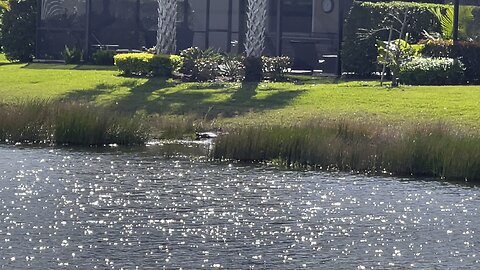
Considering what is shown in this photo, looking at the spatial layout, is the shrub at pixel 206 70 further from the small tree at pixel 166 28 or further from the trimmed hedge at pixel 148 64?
the small tree at pixel 166 28

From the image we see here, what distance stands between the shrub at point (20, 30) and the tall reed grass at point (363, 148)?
2094 cm

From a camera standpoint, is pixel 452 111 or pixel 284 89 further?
pixel 284 89

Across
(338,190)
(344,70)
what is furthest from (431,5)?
(338,190)

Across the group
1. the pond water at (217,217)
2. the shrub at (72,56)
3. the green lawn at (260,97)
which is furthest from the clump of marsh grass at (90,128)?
the shrub at (72,56)

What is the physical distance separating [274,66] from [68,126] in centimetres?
1280

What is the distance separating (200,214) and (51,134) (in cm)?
847

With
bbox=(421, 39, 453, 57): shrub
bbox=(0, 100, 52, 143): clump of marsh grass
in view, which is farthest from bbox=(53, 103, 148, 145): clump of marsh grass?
bbox=(421, 39, 453, 57): shrub

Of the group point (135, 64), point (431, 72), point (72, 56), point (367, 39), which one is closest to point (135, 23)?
point (72, 56)

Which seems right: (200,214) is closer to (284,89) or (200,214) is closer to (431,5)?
(284,89)

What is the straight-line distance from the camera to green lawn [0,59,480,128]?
3055 centimetres

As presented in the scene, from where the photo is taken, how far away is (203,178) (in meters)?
23.2

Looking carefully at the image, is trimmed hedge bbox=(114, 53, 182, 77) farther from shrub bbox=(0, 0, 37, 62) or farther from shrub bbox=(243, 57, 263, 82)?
shrub bbox=(0, 0, 37, 62)

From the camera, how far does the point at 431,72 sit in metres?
35.9

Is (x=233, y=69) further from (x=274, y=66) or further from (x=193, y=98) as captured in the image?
(x=193, y=98)
